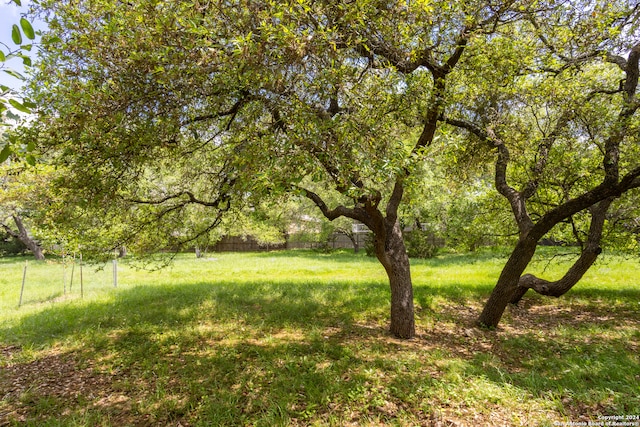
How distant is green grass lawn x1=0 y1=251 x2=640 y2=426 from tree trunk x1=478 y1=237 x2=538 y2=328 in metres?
0.32

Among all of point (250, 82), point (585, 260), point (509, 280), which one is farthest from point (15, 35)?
point (585, 260)

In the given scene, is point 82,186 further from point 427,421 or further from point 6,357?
point 427,421

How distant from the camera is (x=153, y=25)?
3.85 metres

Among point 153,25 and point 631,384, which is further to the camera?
point 631,384

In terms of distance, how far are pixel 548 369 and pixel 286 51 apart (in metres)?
5.72

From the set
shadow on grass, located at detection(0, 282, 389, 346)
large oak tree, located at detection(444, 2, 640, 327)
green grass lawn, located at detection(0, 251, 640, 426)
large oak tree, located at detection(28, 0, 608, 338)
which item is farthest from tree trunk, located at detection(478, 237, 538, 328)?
large oak tree, located at detection(28, 0, 608, 338)

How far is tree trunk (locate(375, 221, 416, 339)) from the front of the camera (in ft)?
21.8

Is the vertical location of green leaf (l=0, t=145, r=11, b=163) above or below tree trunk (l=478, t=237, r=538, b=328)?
above

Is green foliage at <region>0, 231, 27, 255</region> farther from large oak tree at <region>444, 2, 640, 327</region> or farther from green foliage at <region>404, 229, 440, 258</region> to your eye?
large oak tree at <region>444, 2, 640, 327</region>

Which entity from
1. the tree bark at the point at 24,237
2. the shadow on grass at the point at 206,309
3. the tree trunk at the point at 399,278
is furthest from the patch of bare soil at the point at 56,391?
the tree bark at the point at 24,237

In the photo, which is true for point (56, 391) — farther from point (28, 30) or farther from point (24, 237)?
point (24, 237)

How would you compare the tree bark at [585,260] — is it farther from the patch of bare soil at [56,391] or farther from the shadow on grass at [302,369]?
the patch of bare soil at [56,391]

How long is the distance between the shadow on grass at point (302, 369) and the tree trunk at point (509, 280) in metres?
0.47

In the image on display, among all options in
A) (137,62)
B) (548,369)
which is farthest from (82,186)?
(548,369)
